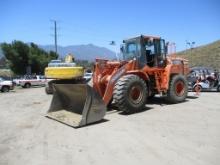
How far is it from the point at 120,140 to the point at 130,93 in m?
3.51

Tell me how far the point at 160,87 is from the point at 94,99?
14.3ft

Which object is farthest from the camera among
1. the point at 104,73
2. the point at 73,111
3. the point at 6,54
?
the point at 6,54

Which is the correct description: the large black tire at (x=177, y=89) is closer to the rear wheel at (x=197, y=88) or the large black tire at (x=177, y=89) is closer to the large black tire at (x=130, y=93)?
the large black tire at (x=130, y=93)

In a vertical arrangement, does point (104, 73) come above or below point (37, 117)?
above

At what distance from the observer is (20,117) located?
451 inches

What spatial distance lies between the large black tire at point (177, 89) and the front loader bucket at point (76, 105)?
13.7 ft

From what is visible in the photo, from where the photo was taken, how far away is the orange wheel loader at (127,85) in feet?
31.8

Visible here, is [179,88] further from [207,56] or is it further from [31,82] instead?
[207,56]

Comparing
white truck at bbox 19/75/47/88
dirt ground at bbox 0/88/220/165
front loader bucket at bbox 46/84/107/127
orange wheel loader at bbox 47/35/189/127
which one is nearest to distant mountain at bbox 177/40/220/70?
white truck at bbox 19/75/47/88

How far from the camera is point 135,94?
11.3 meters

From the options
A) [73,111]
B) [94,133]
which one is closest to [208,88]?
[73,111]

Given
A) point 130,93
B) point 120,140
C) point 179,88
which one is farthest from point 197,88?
point 120,140

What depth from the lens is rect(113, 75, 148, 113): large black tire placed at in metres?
10.6

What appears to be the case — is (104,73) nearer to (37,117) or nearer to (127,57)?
(127,57)
